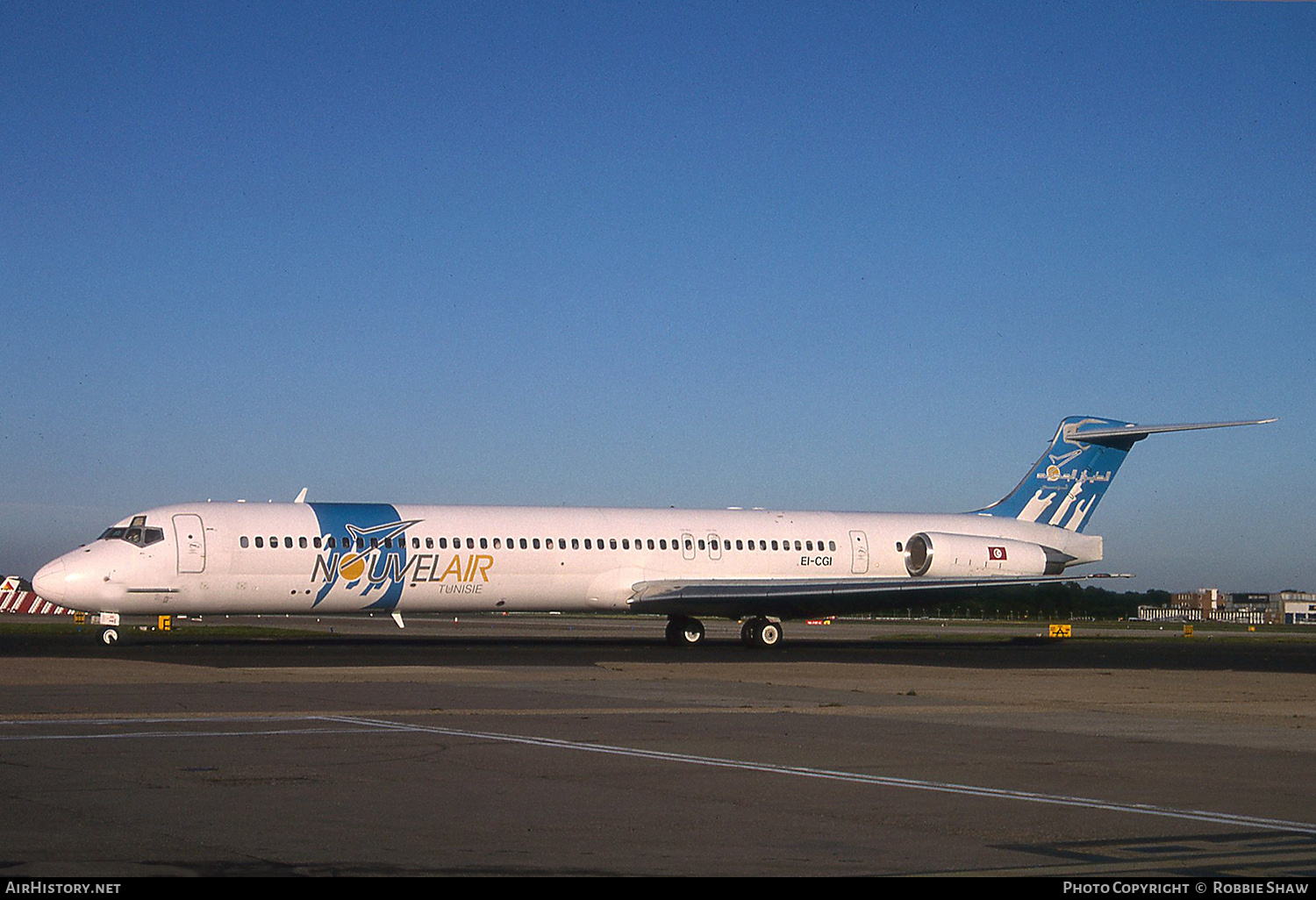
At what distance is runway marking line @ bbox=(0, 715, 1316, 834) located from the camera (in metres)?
10.2

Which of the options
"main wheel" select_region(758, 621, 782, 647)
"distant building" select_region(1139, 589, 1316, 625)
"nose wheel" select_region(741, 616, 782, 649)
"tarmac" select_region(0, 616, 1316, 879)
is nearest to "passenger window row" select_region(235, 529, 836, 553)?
"nose wheel" select_region(741, 616, 782, 649)

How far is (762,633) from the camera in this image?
39.3 m

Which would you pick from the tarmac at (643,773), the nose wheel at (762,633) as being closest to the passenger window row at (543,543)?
the nose wheel at (762,633)

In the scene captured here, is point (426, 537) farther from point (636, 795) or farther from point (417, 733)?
point (636, 795)

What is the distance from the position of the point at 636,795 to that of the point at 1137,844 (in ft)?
11.8

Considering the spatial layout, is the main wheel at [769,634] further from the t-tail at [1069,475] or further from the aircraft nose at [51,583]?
the aircraft nose at [51,583]

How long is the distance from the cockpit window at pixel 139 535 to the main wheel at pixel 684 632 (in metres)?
13.8

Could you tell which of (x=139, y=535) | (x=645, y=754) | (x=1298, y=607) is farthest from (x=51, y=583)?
(x=1298, y=607)

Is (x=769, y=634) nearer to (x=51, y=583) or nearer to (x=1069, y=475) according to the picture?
(x=1069, y=475)

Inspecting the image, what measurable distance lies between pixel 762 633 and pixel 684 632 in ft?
8.31

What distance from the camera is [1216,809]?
34.1 feet

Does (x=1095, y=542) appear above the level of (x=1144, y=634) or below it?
above

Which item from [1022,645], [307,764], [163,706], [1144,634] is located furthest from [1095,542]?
[307,764]

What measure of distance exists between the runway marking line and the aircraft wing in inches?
873
